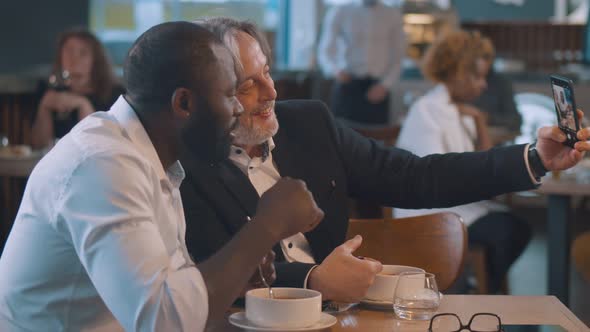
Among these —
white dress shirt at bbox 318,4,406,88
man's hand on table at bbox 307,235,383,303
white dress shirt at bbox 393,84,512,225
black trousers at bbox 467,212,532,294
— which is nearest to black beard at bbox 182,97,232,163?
man's hand on table at bbox 307,235,383,303

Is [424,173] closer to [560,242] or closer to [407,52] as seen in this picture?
[560,242]

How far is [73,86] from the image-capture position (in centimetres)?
477

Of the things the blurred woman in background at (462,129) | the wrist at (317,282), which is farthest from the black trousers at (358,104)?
the wrist at (317,282)

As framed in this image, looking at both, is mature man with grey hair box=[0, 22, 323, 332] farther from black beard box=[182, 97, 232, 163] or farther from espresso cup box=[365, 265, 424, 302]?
espresso cup box=[365, 265, 424, 302]

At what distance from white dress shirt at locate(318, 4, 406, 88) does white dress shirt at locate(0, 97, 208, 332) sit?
627 cm

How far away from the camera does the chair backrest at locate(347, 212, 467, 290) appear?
89.5 inches

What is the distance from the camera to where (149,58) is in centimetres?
144

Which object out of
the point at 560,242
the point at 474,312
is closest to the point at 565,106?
the point at 474,312

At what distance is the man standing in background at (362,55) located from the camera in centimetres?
763

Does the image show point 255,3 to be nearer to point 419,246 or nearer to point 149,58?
point 419,246

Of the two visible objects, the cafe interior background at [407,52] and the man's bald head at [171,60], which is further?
the cafe interior background at [407,52]

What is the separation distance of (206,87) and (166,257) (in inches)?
10.6

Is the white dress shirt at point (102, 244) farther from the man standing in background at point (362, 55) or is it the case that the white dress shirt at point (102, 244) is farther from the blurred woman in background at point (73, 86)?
the man standing in background at point (362, 55)

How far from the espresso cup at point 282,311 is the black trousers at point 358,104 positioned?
6140mm
